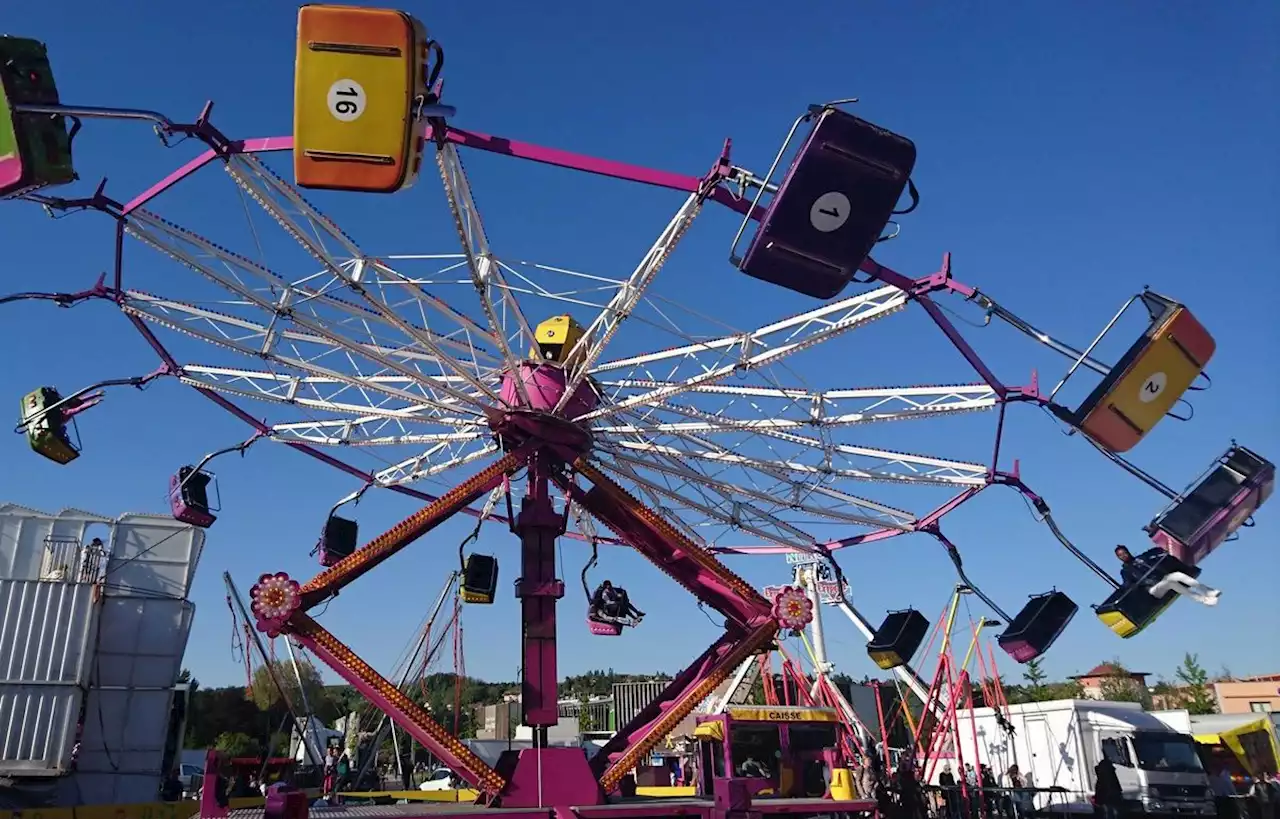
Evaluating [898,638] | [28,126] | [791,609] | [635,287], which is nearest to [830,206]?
[635,287]

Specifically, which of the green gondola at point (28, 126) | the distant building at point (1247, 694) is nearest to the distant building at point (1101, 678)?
the distant building at point (1247, 694)

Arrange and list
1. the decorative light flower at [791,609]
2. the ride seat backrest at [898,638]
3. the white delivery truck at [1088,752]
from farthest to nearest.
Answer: the ride seat backrest at [898,638]
the white delivery truck at [1088,752]
the decorative light flower at [791,609]

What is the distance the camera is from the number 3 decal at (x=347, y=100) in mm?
12891

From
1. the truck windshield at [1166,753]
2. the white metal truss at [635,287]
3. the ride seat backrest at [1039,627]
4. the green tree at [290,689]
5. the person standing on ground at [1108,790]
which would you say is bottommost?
the person standing on ground at [1108,790]

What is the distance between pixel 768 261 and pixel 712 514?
14.7 m

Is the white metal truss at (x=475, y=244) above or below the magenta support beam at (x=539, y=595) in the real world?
above

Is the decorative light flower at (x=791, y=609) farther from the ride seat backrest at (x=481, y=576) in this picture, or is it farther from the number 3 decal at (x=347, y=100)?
A: the number 3 decal at (x=347, y=100)

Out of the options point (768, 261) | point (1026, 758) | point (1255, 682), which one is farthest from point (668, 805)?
point (1255, 682)

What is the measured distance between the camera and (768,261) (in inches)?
600

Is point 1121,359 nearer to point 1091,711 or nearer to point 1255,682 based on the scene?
point 1091,711

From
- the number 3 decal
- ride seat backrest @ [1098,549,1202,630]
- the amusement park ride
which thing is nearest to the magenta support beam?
the amusement park ride

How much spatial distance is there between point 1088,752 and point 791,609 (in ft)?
42.3

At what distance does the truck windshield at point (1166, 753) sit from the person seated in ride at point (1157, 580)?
5954 millimetres

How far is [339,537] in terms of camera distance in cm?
2897
